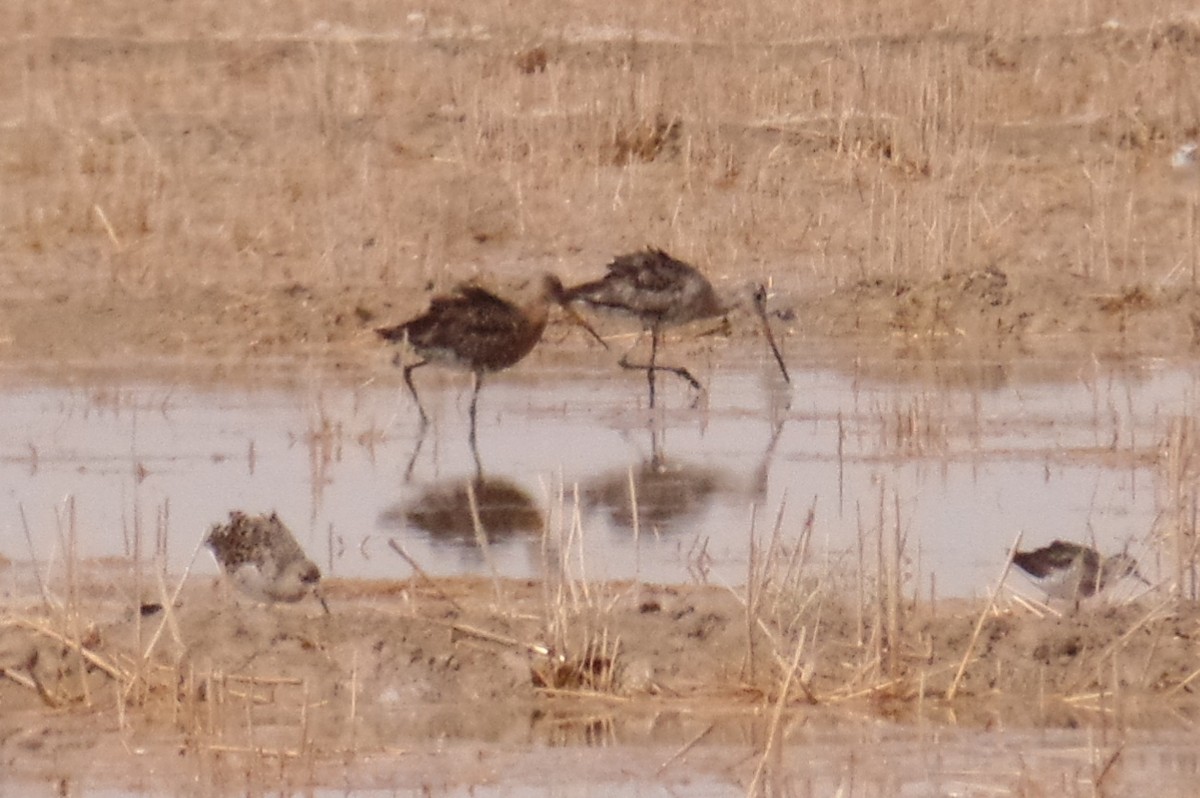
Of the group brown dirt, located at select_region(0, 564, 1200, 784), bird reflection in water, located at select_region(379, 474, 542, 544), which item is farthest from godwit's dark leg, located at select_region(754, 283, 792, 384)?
brown dirt, located at select_region(0, 564, 1200, 784)

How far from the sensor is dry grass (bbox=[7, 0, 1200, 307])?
53.3 ft

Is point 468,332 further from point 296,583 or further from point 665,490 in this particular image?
point 296,583

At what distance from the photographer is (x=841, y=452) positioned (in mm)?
10492

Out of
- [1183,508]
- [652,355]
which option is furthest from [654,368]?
[1183,508]

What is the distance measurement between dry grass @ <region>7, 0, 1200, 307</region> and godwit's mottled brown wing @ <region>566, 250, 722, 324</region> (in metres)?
2.07

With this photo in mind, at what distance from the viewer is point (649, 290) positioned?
44.3ft

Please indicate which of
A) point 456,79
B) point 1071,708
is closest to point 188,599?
point 1071,708

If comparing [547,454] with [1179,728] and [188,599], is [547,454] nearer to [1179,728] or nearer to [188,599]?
[188,599]

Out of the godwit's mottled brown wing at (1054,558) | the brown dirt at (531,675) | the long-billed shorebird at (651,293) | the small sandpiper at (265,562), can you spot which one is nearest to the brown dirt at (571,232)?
the brown dirt at (531,675)

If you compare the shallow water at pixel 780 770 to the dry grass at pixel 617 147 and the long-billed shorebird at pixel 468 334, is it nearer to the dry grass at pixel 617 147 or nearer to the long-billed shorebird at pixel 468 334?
the long-billed shorebird at pixel 468 334

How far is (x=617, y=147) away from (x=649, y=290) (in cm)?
469

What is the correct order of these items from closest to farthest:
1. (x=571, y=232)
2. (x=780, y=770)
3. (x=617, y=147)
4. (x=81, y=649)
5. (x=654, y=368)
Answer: (x=780, y=770), (x=81, y=649), (x=654, y=368), (x=571, y=232), (x=617, y=147)

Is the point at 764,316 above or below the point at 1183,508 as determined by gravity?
below

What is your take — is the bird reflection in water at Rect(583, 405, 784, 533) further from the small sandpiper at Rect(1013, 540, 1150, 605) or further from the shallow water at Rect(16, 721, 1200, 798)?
the shallow water at Rect(16, 721, 1200, 798)
